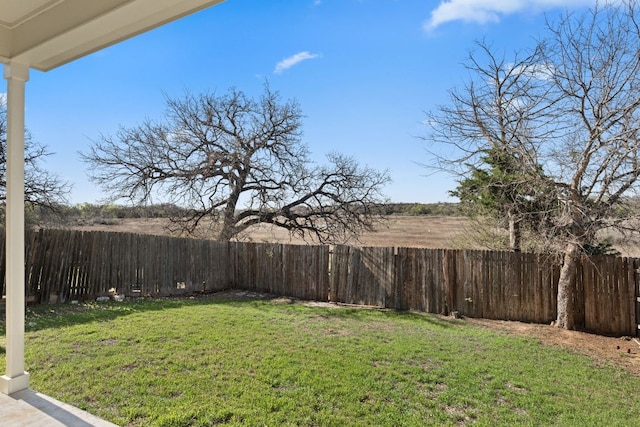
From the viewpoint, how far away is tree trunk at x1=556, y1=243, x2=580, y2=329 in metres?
6.21

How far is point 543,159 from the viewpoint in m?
6.54

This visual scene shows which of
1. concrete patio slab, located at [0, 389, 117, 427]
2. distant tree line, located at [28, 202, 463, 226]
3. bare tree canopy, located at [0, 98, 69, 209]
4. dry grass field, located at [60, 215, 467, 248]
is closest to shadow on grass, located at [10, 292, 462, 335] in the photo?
concrete patio slab, located at [0, 389, 117, 427]

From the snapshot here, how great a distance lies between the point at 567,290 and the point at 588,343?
0.93 meters

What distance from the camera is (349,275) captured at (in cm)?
856

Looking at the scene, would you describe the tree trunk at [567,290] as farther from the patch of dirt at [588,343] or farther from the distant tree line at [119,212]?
the distant tree line at [119,212]

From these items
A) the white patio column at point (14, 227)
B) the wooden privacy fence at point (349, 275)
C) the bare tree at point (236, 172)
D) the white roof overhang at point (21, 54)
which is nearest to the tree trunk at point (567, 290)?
the wooden privacy fence at point (349, 275)

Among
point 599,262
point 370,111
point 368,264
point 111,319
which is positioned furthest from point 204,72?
point 599,262

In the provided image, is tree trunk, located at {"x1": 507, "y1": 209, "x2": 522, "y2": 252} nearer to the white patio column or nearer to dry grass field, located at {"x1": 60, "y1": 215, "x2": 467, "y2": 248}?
dry grass field, located at {"x1": 60, "y1": 215, "x2": 467, "y2": 248}

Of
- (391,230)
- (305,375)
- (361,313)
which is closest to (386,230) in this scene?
(391,230)

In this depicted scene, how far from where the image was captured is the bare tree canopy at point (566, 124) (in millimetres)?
5805

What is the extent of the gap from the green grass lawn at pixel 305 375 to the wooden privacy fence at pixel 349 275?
1194 millimetres

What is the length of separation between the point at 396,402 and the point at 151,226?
1145 centimetres

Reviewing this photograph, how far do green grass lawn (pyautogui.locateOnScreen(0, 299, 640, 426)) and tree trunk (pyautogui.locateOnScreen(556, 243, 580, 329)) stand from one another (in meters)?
1.35

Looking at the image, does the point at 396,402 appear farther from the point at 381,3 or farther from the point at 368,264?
the point at 381,3
